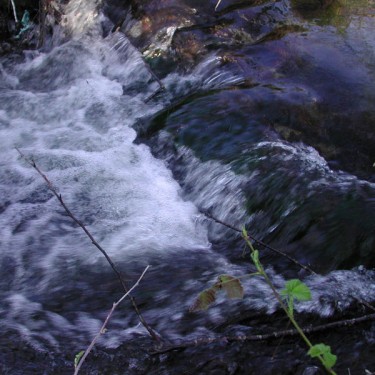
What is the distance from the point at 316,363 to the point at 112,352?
0.90 meters

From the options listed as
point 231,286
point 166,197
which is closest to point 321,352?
point 231,286

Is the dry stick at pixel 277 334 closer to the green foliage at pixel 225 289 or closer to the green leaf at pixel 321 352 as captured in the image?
the green foliage at pixel 225 289

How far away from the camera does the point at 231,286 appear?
187 cm

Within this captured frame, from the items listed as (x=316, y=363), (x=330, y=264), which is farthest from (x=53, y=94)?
(x=316, y=363)

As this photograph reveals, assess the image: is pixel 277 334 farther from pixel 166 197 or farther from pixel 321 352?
pixel 166 197

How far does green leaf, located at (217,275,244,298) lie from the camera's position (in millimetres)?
1835

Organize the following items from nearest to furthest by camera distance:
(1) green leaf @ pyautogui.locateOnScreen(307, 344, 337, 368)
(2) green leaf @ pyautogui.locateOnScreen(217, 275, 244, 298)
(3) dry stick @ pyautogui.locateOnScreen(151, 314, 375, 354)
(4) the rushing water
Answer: (1) green leaf @ pyautogui.locateOnScreen(307, 344, 337, 368) < (2) green leaf @ pyautogui.locateOnScreen(217, 275, 244, 298) < (3) dry stick @ pyautogui.locateOnScreen(151, 314, 375, 354) < (4) the rushing water

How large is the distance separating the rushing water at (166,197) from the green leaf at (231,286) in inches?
29.3

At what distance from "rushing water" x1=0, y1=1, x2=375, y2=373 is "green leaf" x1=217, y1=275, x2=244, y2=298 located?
2.44ft

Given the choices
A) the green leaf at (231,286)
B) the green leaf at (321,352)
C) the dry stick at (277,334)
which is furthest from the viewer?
the dry stick at (277,334)

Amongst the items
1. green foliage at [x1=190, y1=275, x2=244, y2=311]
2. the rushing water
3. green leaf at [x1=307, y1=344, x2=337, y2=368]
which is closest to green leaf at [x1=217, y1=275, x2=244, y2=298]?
green foliage at [x1=190, y1=275, x2=244, y2=311]

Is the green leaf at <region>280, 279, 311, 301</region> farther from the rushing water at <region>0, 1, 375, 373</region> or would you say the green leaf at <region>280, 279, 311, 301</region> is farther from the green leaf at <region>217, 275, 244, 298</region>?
the rushing water at <region>0, 1, 375, 373</region>

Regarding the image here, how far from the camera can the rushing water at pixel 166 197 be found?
272cm

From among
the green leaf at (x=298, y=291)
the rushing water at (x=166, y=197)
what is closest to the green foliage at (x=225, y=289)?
the green leaf at (x=298, y=291)
